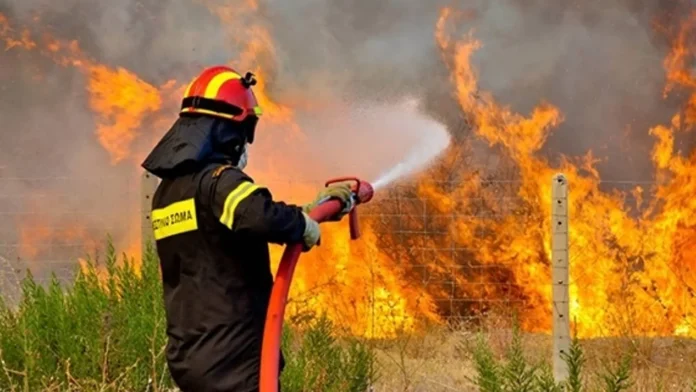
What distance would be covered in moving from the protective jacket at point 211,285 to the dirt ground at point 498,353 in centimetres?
212

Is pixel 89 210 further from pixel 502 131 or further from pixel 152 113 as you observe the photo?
pixel 502 131

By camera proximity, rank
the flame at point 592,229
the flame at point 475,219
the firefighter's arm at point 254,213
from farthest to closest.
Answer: the flame at point 475,219 < the flame at point 592,229 < the firefighter's arm at point 254,213

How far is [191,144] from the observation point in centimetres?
291

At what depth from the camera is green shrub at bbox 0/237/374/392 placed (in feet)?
13.6

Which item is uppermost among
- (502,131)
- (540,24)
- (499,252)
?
(540,24)

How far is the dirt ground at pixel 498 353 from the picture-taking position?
5422 millimetres

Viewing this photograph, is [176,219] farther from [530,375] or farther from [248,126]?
[530,375]

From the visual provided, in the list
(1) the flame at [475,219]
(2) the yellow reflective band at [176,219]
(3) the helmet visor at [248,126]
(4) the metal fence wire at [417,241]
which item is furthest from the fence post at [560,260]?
(2) the yellow reflective band at [176,219]

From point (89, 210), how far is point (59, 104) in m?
1.44

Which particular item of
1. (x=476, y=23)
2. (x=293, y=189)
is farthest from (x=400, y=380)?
(x=476, y=23)

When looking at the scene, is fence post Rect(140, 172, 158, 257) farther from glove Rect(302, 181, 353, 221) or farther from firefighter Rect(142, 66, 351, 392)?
glove Rect(302, 181, 353, 221)

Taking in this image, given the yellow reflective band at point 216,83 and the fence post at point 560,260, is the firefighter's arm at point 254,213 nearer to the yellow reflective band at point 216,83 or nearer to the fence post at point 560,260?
the yellow reflective band at point 216,83

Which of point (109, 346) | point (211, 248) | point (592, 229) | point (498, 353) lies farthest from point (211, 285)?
point (592, 229)

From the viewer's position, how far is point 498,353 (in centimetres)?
667
